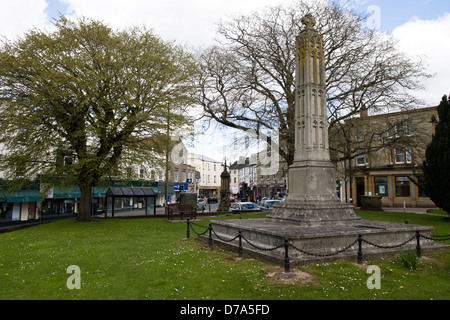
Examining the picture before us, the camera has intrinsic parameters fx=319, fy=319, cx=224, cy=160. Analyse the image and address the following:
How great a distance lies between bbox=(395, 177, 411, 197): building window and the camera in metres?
39.8

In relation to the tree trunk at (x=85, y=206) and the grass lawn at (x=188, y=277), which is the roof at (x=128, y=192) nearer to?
the tree trunk at (x=85, y=206)

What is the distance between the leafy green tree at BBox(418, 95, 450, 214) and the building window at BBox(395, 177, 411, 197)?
2221cm

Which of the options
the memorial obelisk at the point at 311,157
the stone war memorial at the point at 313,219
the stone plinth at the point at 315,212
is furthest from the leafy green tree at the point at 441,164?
the stone plinth at the point at 315,212

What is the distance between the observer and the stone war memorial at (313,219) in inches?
332

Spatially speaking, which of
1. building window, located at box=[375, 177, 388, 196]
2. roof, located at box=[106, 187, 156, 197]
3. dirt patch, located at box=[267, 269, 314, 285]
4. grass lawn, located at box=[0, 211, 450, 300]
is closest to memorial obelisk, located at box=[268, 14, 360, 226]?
grass lawn, located at box=[0, 211, 450, 300]

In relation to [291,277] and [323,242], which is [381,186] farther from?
[291,277]

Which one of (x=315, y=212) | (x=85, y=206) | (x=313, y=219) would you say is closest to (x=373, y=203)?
(x=315, y=212)

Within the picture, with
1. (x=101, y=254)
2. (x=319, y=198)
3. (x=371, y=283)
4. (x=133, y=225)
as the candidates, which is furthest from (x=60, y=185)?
(x=371, y=283)

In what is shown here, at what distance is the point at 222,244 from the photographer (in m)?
10.6

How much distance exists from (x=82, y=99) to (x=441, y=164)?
21.0 m

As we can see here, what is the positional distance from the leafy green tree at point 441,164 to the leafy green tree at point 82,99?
15551mm

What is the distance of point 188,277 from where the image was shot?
722 cm
